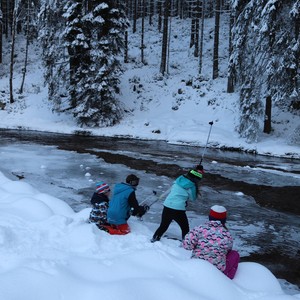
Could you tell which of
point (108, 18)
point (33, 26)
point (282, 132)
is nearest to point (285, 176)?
point (282, 132)

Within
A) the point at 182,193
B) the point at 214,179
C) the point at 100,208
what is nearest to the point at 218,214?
the point at 182,193

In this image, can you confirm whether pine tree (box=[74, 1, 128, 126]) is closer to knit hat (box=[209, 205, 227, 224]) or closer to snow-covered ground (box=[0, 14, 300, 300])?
snow-covered ground (box=[0, 14, 300, 300])

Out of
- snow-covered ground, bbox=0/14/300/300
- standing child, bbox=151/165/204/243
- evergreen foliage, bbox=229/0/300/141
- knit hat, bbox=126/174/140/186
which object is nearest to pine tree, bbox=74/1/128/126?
evergreen foliage, bbox=229/0/300/141

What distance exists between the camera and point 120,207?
244 inches

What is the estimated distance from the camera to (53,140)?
21.1 metres

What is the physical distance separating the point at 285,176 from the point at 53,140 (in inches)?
523

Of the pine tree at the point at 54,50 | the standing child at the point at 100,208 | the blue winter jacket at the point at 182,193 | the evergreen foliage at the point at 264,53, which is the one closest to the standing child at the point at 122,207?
the standing child at the point at 100,208

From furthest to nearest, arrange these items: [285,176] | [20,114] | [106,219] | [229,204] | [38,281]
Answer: [20,114] < [285,176] < [229,204] < [106,219] < [38,281]

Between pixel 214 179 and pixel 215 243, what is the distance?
793cm

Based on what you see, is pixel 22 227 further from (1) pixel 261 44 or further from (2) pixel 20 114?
(2) pixel 20 114

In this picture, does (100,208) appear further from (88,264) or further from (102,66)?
(102,66)

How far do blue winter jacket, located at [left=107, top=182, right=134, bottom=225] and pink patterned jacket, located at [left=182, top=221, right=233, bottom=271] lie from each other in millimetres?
1773

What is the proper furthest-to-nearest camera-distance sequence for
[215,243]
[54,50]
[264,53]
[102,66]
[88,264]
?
[54,50]
[102,66]
[264,53]
[215,243]
[88,264]

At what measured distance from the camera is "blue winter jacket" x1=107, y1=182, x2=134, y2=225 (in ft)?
20.3
